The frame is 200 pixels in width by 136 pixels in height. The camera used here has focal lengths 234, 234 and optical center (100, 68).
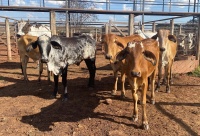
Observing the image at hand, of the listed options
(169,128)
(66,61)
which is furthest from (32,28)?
(169,128)

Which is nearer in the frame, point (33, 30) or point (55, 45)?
Result: point (55, 45)

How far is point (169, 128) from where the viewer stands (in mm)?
4691

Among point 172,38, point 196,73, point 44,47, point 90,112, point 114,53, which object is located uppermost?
point 172,38

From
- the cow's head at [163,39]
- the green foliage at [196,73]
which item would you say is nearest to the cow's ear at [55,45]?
the cow's head at [163,39]

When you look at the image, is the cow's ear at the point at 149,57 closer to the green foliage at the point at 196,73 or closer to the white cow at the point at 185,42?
the green foliage at the point at 196,73

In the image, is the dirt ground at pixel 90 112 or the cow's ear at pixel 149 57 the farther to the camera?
the dirt ground at pixel 90 112

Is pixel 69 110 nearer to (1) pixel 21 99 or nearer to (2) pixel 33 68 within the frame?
(1) pixel 21 99

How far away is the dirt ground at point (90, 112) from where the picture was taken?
4703mm

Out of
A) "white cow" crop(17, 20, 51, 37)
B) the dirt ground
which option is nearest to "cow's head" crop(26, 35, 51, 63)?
the dirt ground

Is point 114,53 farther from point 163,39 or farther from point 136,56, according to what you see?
point 136,56

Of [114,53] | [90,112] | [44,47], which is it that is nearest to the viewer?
[90,112]

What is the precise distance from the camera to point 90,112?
5594 mm

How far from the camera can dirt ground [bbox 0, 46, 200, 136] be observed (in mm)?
4703

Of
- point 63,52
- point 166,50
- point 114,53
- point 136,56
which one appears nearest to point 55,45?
point 63,52
